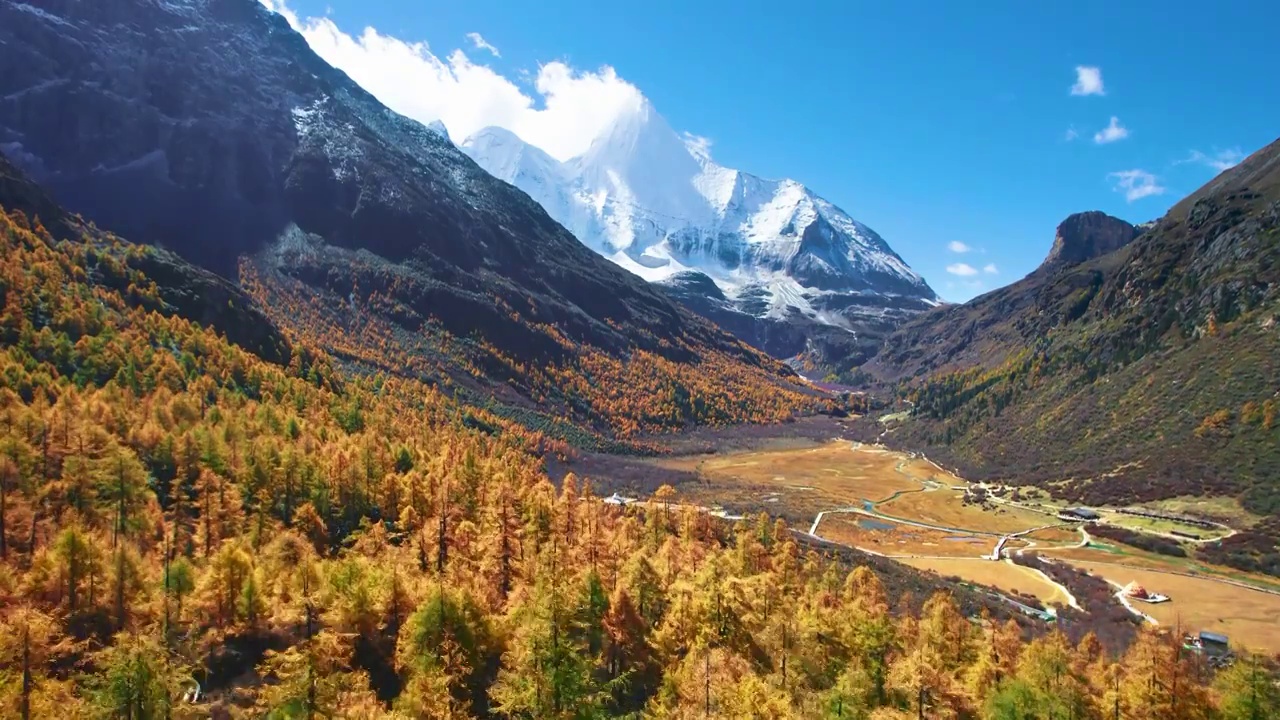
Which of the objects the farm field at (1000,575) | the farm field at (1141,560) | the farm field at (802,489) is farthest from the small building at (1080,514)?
the farm field at (802,489)

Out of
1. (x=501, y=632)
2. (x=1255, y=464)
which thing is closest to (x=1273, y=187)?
(x=1255, y=464)

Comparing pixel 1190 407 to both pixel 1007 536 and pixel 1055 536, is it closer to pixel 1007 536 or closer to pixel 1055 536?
pixel 1055 536

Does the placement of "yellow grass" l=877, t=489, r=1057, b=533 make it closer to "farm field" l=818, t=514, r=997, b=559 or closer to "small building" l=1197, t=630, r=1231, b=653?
"farm field" l=818, t=514, r=997, b=559

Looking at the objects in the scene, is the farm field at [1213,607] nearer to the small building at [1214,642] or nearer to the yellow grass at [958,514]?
the small building at [1214,642]

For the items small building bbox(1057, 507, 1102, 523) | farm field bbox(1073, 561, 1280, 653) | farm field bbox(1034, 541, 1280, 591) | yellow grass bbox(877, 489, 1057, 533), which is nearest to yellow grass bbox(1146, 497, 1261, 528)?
small building bbox(1057, 507, 1102, 523)

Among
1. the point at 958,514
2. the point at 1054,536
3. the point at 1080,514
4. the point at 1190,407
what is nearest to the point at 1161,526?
the point at 1080,514

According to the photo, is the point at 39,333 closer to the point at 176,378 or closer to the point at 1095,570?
the point at 176,378

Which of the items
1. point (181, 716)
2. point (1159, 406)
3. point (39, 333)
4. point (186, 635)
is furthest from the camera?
point (1159, 406)
